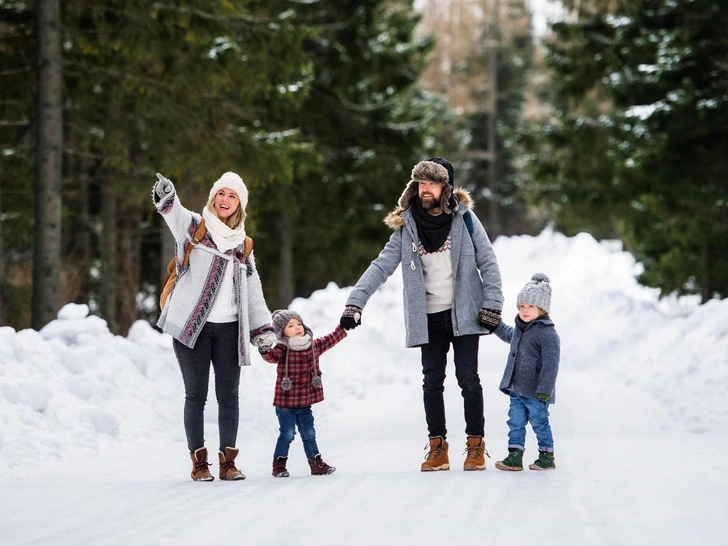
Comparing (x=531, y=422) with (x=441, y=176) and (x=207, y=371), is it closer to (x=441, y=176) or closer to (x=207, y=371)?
(x=441, y=176)

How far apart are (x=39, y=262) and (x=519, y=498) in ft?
25.4

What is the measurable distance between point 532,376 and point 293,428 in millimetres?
1613

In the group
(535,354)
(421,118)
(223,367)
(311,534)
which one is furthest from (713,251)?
(311,534)

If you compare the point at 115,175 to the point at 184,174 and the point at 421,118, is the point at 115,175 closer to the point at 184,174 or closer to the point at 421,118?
the point at 184,174

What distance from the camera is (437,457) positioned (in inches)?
255

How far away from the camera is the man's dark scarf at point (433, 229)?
6543mm

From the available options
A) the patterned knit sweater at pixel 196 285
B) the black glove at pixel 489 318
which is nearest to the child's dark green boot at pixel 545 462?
the black glove at pixel 489 318

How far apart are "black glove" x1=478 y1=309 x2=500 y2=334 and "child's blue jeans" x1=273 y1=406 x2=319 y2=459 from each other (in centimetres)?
127

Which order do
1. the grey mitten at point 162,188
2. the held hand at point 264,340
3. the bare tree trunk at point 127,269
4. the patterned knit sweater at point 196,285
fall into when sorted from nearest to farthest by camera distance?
the grey mitten at point 162,188 → the patterned knit sweater at point 196,285 → the held hand at point 264,340 → the bare tree trunk at point 127,269

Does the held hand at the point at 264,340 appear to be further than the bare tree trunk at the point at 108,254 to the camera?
No

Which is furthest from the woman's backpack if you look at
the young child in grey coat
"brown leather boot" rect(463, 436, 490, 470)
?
"brown leather boot" rect(463, 436, 490, 470)

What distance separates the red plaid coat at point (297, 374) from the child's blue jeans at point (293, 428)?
70 millimetres

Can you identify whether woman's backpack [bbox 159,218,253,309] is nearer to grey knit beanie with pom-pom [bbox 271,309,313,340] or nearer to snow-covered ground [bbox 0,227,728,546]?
grey knit beanie with pom-pom [bbox 271,309,313,340]

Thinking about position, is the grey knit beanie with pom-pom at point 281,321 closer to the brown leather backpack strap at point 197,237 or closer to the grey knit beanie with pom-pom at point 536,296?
the brown leather backpack strap at point 197,237
